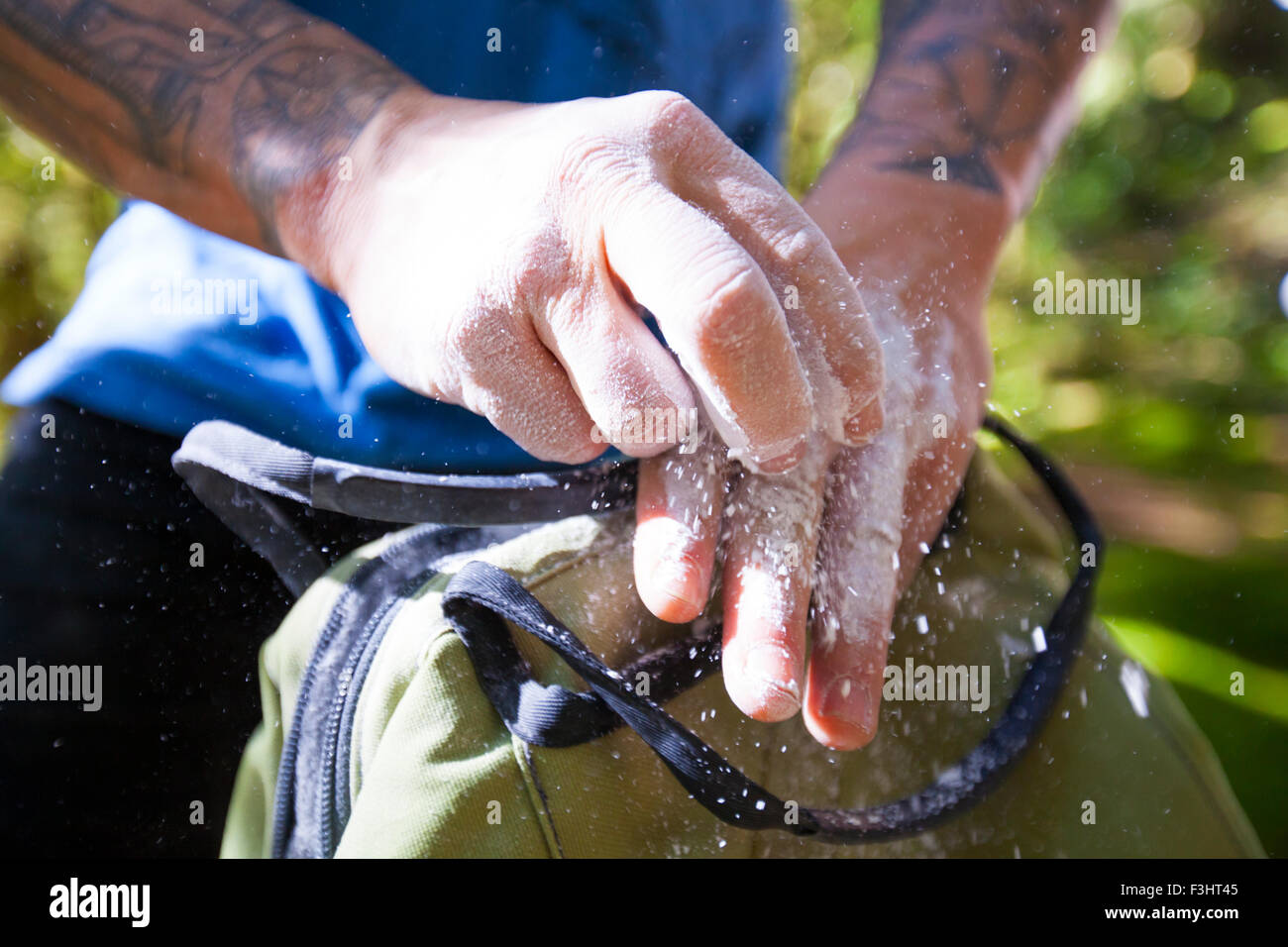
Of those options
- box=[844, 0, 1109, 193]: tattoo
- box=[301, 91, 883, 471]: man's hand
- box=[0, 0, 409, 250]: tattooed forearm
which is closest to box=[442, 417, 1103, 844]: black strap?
box=[301, 91, 883, 471]: man's hand

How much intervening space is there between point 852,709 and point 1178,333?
7.04 feet

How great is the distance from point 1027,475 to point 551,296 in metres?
1.04

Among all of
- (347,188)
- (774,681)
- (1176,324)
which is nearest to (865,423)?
(774,681)

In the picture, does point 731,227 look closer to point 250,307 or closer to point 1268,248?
point 250,307

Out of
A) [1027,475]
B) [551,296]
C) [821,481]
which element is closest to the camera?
[551,296]

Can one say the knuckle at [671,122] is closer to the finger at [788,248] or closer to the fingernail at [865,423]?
the finger at [788,248]

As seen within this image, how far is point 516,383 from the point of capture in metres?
0.53

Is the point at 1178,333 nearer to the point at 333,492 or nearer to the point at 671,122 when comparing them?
the point at 671,122

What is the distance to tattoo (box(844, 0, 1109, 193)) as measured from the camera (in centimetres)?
86

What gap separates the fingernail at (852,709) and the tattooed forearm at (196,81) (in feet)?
1.86

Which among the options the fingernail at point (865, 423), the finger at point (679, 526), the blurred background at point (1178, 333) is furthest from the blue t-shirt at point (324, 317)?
the blurred background at point (1178, 333)

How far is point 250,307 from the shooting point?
748mm

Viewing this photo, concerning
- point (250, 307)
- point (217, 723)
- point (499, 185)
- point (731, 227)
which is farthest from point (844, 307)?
point (217, 723)

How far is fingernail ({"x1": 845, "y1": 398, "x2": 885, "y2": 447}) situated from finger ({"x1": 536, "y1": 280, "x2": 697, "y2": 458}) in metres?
0.14
